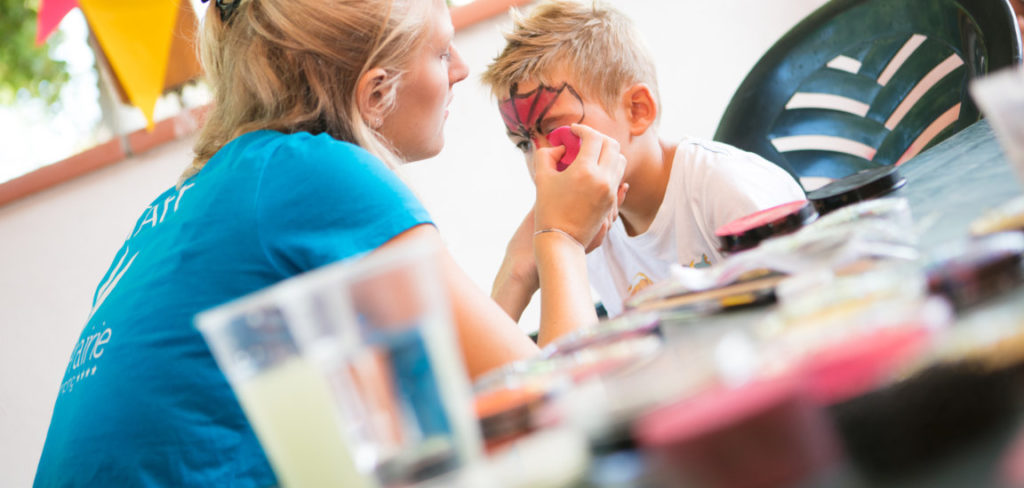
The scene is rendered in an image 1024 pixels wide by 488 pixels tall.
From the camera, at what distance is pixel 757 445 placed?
236 mm

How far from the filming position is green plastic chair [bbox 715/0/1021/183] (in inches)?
46.4

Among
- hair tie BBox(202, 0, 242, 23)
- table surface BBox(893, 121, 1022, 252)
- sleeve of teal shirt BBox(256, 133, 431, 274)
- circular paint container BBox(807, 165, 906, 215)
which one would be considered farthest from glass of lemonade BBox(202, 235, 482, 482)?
hair tie BBox(202, 0, 242, 23)

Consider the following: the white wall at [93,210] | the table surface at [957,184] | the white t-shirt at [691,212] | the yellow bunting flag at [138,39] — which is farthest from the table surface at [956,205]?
the yellow bunting flag at [138,39]

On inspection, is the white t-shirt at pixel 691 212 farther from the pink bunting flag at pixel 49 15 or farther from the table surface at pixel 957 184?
the pink bunting flag at pixel 49 15

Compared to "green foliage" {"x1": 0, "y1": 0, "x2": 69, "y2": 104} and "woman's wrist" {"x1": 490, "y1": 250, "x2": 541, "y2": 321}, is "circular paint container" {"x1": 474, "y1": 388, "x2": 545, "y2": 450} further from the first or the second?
"green foliage" {"x1": 0, "y1": 0, "x2": 69, "y2": 104}

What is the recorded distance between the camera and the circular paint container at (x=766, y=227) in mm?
694

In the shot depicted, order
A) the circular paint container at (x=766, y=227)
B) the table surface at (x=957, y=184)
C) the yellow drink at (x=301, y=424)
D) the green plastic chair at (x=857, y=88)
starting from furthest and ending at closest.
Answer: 1. the green plastic chair at (x=857, y=88)
2. the circular paint container at (x=766, y=227)
3. the table surface at (x=957, y=184)
4. the yellow drink at (x=301, y=424)

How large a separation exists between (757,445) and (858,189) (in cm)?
58

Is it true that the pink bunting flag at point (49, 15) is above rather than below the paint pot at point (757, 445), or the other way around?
above

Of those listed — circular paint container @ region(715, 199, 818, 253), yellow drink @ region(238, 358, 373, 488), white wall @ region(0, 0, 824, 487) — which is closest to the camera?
yellow drink @ region(238, 358, 373, 488)

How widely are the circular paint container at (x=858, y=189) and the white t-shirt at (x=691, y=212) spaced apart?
37 cm

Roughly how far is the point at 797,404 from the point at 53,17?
182cm

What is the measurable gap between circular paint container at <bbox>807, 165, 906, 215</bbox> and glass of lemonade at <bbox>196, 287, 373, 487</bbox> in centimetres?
58

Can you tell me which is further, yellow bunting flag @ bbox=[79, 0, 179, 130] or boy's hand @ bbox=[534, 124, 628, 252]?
yellow bunting flag @ bbox=[79, 0, 179, 130]
